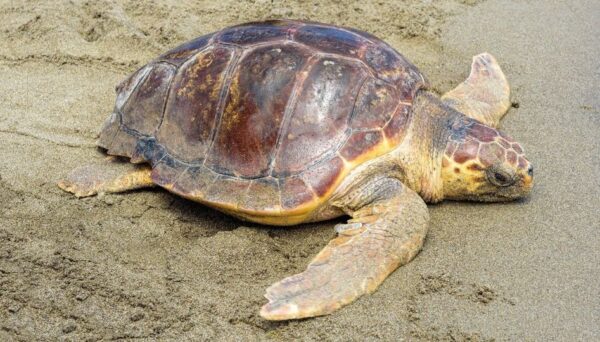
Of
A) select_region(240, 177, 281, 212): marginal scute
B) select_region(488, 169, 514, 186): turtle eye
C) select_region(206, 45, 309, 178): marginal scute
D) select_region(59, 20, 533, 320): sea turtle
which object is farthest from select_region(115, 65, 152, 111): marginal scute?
select_region(488, 169, 514, 186): turtle eye

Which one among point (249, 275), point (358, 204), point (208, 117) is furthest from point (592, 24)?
point (249, 275)

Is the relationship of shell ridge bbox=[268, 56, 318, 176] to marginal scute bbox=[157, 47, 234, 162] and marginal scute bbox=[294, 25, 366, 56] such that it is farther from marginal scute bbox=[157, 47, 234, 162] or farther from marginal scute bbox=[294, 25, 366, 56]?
marginal scute bbox=[157, 47, 234, 162]

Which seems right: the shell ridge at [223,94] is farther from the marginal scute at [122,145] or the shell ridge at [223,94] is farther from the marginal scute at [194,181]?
the marginal scute at [122,145]

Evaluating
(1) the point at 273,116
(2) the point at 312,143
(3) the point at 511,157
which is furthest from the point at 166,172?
(3) the point at 511,157

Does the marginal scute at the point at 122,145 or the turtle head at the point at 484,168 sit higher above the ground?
the turtle head at the point at 484,168

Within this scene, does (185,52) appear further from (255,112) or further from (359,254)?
(359,254)

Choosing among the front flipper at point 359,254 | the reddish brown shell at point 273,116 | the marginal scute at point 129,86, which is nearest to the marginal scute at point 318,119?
the reddish brown shell at point 273,116

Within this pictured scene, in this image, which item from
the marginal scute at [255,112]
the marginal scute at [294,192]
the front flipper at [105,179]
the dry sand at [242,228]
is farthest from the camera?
the front flipper at [105,179]
